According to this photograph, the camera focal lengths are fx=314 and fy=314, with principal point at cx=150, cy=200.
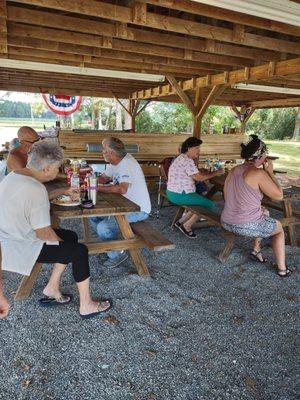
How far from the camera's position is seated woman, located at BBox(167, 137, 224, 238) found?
420 centimetres

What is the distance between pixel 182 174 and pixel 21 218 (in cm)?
259

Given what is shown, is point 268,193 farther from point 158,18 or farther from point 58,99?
point 58,99

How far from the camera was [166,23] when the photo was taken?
3631mm

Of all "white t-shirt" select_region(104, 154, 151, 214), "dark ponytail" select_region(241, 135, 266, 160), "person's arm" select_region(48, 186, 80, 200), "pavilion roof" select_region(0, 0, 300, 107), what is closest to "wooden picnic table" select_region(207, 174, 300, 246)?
"dark ponytail" select_region(241, 135, 266, 160)

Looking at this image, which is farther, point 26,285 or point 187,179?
point 187,179

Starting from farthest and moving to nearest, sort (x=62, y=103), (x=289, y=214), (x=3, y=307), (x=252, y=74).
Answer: (x=62, y=103) < (x=252, y=74) < (x=289, y=214) < (x=3, y=307)

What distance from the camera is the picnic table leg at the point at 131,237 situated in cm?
303

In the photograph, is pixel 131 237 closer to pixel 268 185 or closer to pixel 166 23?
pixel 268 185

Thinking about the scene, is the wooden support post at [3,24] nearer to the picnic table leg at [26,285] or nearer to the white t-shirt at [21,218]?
the white t-shirt at [21,218]

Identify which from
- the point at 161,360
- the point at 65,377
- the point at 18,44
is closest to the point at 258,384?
the point at 161,360

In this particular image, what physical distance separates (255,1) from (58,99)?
961cm

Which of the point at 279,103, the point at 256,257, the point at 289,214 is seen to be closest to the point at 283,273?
the point at 256,257

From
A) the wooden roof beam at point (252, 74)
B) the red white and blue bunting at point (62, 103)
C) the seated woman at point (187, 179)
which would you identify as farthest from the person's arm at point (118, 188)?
the red white and blue bunting at point (62, 103)

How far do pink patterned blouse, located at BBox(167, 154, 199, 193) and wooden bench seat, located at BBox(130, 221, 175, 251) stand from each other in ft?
3.79
